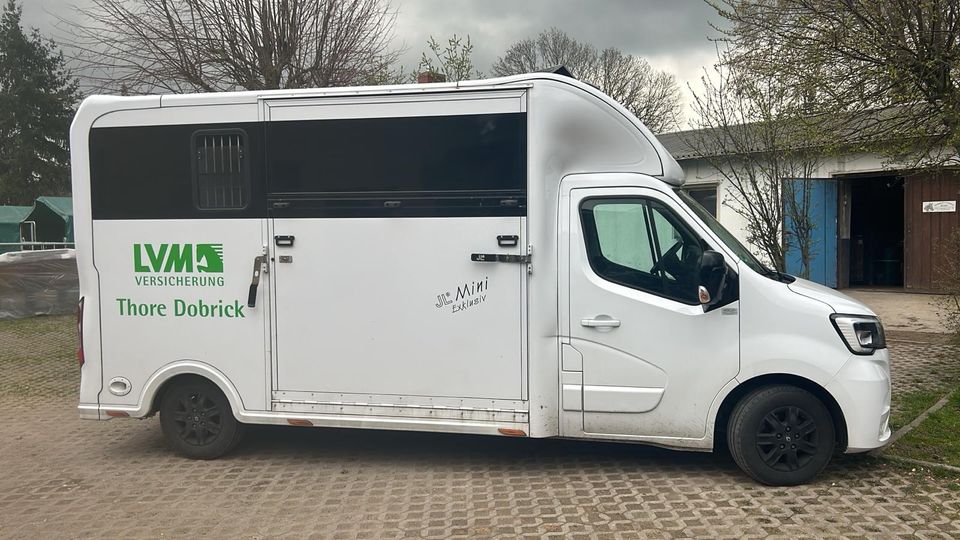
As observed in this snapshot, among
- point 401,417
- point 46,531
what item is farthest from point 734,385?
point 46,531

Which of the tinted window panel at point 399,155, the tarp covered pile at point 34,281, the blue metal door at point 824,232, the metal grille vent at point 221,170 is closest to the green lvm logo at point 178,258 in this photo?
the metal grille vent at point 221,170

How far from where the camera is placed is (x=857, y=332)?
16.0 feet

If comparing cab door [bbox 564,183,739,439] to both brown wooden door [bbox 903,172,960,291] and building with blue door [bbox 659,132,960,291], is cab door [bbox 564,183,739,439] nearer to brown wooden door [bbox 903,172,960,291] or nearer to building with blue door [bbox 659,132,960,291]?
building with blue door [bbox 659,132,960,291]

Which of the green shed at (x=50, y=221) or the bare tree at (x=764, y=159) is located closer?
the bare tree at (x=764, y=159)

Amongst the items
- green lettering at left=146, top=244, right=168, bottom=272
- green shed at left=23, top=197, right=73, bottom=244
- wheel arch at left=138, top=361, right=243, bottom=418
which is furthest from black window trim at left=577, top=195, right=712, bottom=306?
green shed at left=23, top=197, right=73, bottom=244

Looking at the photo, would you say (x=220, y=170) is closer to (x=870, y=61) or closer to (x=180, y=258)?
(x=180, y=258)

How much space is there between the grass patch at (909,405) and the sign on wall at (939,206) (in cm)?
984

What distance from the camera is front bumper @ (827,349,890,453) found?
4.84m

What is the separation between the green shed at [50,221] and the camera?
28.3 meters

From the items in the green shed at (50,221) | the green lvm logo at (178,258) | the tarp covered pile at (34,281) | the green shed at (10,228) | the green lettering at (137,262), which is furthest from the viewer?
the green shed at (50,221)

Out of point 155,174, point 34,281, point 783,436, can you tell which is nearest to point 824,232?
point 783,436

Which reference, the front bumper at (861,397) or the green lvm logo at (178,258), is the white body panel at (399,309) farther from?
the front bumper at (861,397)

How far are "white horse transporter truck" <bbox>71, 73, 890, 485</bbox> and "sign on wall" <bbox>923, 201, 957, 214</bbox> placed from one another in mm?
12907

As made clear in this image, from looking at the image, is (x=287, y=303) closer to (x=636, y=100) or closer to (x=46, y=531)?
(x=46, y=531)
